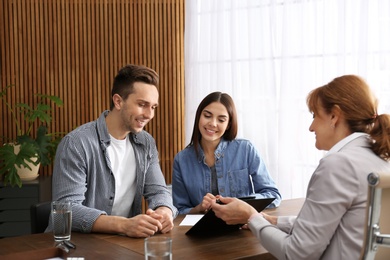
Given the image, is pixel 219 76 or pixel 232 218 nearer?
pixel 232 218

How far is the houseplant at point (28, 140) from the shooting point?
5430 mm

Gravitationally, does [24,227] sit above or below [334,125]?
below

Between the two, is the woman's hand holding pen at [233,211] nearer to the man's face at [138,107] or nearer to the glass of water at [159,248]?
the glass of water at [159,248]

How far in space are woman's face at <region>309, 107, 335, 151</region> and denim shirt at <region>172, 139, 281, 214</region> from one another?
1489mm

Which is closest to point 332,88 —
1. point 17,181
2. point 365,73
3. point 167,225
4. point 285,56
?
point 167,225

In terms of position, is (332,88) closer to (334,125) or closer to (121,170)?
(334,125)

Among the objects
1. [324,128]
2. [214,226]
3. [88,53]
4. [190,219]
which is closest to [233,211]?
[214,226]

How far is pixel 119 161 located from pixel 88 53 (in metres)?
2.89

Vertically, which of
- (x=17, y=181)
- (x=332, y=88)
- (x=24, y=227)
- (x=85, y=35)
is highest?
(x=85, y=35)

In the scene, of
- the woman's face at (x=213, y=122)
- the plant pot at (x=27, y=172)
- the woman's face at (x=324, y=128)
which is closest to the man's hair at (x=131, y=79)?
the woman's face at (x=213, y=122)

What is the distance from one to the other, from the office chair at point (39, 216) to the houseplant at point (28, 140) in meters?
2.19

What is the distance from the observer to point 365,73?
4430 mm

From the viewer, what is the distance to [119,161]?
3.54 m

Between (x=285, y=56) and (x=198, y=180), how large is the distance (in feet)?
5.52
